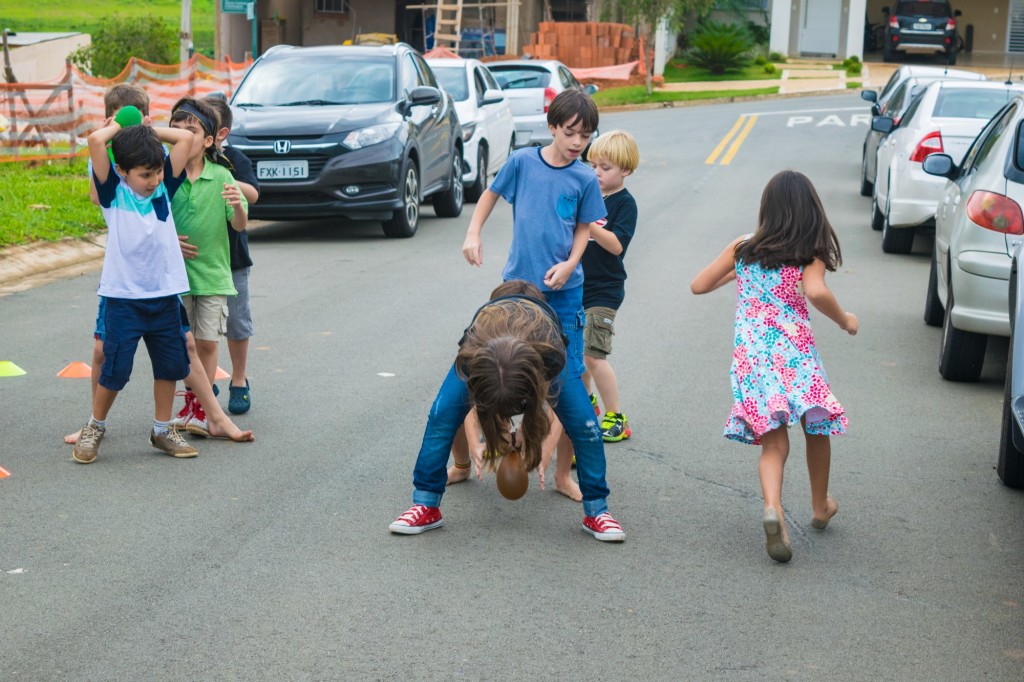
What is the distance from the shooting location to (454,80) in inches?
691

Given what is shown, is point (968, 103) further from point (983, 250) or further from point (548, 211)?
point (548, 211)

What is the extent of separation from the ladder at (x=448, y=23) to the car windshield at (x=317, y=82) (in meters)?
24.0

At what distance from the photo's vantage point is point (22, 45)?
37.5 meters

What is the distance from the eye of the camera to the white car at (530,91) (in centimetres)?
2108

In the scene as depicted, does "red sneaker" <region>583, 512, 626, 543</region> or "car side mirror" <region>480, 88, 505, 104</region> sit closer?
"red sneaker" <region>583, 512, 626, 543</region>

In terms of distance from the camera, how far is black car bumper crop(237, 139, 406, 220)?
42.3ft

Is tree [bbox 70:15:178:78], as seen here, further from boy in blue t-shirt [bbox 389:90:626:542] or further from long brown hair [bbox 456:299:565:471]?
long brown hair [bbox 456:299:565:471]

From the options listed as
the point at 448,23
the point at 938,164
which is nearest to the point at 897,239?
the point at 938,164

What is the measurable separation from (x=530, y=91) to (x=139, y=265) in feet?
51.2

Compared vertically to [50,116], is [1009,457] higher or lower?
lower

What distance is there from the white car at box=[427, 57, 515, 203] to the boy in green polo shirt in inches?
392

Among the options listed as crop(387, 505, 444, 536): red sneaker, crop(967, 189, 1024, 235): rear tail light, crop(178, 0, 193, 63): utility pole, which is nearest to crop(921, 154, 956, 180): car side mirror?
crop(967, 189, 1024, 235): rear tail light

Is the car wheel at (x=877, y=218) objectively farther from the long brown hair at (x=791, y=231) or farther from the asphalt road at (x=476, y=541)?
the long brown hair at (x=791, y=231)

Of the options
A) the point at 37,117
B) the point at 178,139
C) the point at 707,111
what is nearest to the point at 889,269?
the point at 178,139
